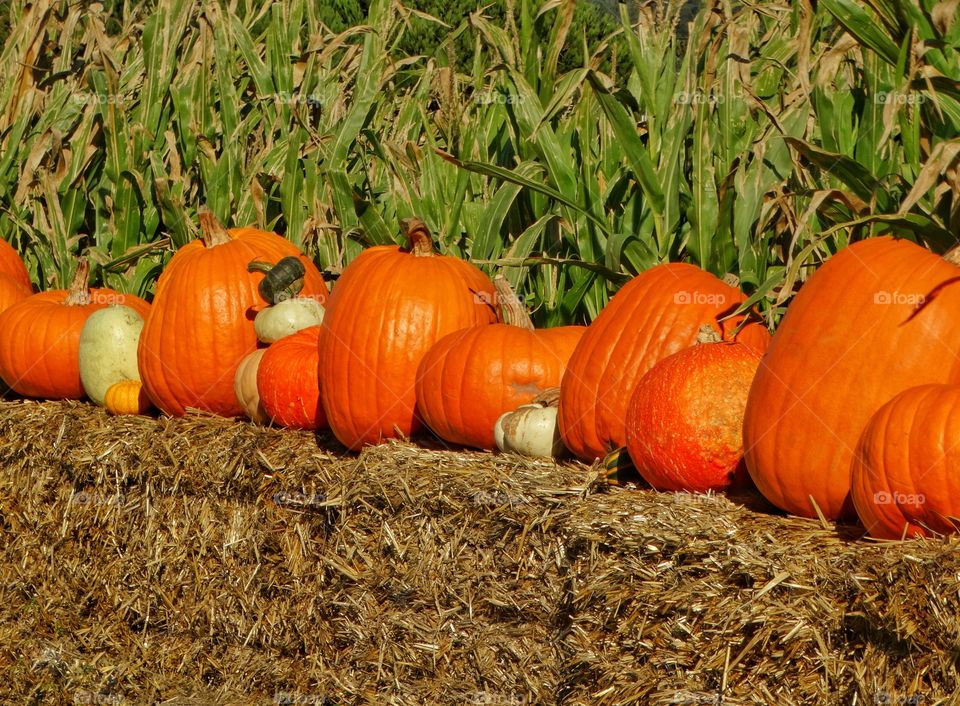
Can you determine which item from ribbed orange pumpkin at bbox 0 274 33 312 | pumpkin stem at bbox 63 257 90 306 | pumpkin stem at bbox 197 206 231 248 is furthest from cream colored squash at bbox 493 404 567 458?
ribbed orange pumpkin at bbox 0 274 33 312

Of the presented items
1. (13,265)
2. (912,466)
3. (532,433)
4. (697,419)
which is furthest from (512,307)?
(13,265)

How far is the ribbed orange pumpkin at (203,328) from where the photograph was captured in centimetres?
439

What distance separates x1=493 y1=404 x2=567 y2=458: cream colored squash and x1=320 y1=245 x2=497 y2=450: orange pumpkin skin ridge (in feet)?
1.49

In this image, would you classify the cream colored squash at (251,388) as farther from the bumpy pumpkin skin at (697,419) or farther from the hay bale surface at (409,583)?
the bumpy pumpkin skin at (697,419)

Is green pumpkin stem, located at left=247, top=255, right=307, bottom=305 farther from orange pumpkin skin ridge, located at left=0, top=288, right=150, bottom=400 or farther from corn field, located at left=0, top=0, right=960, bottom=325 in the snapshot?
orange pumpkin skin ridge, located at left=0, top=288, right=150, bottom=400

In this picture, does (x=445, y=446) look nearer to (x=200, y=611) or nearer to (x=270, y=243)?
(x=200, y=611)

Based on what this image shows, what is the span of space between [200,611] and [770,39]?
3259 millimetres

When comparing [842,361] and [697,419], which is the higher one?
[842,361]

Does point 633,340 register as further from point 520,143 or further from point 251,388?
point 251,388

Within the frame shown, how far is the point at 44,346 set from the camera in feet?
16.4

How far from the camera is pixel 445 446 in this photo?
368 centimetres

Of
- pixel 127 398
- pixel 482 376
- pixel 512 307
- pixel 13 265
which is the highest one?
pixel 512 307

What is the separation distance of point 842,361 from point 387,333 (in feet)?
5.26

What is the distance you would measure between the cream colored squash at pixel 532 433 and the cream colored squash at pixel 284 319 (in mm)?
1186
